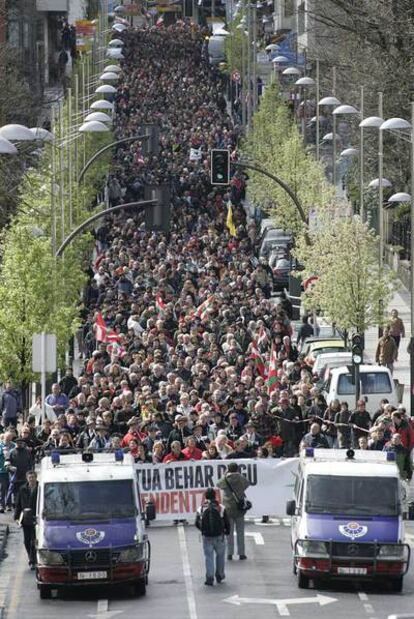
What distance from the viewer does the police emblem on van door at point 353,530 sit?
28.8 m

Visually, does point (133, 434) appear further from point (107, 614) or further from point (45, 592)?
point (107, 614)

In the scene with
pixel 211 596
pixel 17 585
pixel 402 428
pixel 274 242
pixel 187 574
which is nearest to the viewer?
pixel 211 596

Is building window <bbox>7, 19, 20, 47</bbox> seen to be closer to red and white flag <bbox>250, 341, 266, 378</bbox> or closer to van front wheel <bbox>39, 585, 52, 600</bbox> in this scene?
red and white flag <bbox>250, 341, 266, 378</bbox>

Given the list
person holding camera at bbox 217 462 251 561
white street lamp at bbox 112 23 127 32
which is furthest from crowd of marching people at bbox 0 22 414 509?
white street lamp at bbox 112 23 127 32

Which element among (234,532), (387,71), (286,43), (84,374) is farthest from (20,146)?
(286,43)

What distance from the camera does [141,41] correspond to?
17525 cm

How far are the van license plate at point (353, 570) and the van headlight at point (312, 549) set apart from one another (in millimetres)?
258

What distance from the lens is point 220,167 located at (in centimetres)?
5584

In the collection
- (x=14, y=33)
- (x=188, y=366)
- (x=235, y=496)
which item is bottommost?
(x=235, y=496)

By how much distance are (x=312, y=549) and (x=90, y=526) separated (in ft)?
8.98

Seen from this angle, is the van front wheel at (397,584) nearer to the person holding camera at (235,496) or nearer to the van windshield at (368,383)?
the person holding camera at (235,496)

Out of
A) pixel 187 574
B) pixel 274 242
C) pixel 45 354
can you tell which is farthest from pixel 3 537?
pixel 274 242

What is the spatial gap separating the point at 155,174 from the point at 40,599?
6274cm

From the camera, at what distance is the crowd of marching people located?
36.1 m
